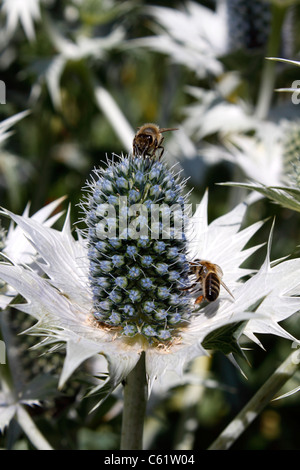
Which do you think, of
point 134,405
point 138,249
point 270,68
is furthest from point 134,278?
point 270,68

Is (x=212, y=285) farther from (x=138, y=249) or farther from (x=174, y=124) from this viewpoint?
(x=174, y=124)

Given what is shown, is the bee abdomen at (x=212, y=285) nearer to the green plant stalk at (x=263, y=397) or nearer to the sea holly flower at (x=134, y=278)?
the sea holly flower at (x=134, y=278)

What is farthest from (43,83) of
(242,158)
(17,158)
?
(242,158)

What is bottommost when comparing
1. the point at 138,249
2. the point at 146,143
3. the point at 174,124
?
the point at 174,124

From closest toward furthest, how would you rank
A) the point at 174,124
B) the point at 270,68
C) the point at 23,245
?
1. the point at 23,245
2. the point at 270,68
3. the point at 174,124

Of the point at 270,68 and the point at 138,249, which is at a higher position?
the point at 270,68

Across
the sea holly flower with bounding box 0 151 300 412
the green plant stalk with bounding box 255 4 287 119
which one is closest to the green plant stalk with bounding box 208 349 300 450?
the sea holly flower with bounding box 0 151 300 412

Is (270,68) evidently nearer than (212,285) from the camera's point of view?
No

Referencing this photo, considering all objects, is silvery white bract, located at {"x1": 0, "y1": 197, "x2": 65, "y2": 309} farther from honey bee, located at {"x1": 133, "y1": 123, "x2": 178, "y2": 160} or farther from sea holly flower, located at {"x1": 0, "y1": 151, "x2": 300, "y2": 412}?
honey bee, located at {"x1": 133, "y1": 123, "x2": 178, "y2": 160}
